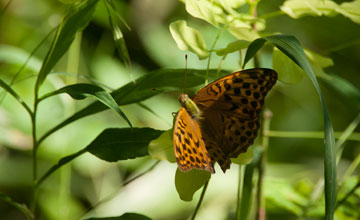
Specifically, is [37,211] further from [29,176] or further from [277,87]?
[277,87]

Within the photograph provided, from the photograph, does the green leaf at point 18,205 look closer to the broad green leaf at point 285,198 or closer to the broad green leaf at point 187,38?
the broad green leaf at point 187,38

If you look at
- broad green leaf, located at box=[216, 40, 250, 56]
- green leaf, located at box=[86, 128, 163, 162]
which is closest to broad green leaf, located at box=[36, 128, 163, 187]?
green leaf, located at box=[86, 128, 163, 162]

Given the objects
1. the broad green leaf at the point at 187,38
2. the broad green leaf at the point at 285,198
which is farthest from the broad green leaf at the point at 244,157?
the broad green leaf at the point at 285,198

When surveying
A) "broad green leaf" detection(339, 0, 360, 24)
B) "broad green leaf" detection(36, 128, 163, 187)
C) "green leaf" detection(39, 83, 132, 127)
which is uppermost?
"green leaf" detection(39, 83, 132, 127)

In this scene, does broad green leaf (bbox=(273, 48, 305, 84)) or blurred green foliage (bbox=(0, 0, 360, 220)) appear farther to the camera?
blurred green foliage (bbox=(0, 0, 360, 220))

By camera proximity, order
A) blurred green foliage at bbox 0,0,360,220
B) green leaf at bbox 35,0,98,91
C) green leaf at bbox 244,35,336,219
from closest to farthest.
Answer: green leaf at bbox 244,35,336,219, green leaf at bbox 35,0,98,91, blurred green foliage at bbox 0,0,360,220

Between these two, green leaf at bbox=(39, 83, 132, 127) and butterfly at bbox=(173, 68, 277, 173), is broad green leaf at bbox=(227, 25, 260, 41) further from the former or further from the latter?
green leaf at bbox=(39, 83, 132, 127)
